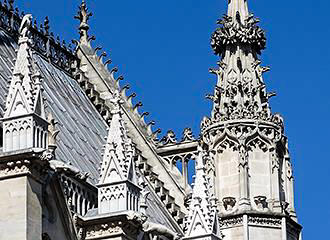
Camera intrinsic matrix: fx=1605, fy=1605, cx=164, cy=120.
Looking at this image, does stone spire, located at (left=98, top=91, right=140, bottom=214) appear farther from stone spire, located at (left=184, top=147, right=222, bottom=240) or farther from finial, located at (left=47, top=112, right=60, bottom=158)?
stone spire, located at (left=184, top=147, right=222, bottom=240)

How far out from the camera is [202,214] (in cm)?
3922

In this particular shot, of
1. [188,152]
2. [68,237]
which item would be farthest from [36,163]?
[188,152]

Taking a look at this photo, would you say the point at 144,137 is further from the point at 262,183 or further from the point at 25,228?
the point at 25,228

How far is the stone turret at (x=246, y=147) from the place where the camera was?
42.5m

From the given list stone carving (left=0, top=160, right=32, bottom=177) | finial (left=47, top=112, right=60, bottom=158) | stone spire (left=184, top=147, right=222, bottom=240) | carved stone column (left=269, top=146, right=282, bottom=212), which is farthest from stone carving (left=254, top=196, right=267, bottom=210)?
stone carving (left=0, top=160, right=32, bottom=177)

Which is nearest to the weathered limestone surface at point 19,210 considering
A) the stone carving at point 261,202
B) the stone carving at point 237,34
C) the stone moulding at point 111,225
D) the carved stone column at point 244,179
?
the stone moulding at point 111,225

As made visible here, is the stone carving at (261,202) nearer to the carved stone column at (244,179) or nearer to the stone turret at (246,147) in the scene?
the stone turret at (246,147)

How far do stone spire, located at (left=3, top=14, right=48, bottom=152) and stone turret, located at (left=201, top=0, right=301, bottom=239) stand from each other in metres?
10.3

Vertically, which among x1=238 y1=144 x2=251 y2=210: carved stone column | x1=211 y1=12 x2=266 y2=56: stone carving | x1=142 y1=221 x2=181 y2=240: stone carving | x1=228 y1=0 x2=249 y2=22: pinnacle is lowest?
x1=142 y1=221 x2=181 y2=240: stone carving

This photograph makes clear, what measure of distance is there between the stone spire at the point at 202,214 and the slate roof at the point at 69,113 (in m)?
2.53

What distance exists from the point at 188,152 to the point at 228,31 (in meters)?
4.06

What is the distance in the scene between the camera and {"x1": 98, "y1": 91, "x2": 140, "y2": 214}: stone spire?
35.9 meters

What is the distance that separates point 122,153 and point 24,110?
3981mm

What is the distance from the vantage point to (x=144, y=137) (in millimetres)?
47969
